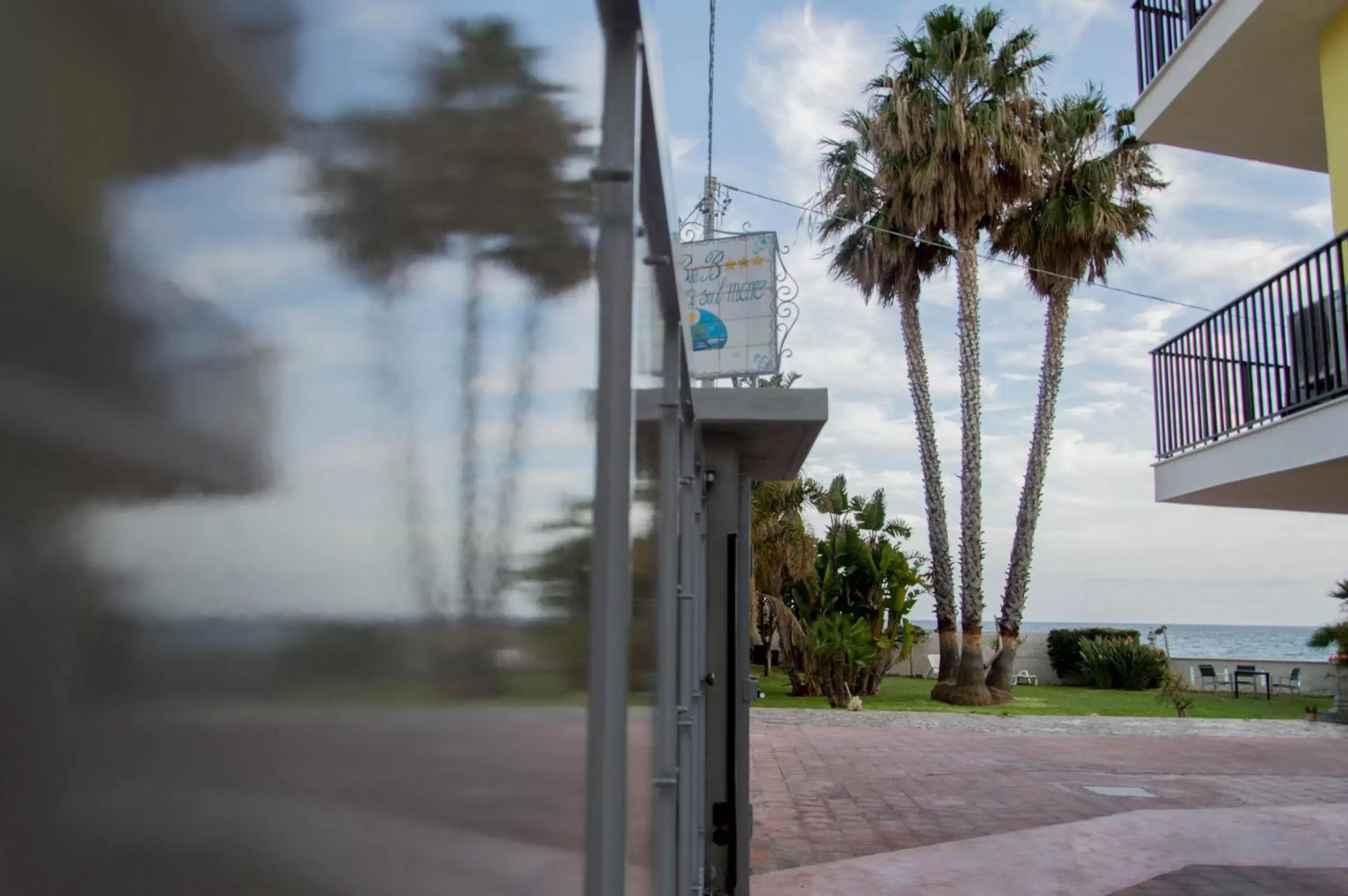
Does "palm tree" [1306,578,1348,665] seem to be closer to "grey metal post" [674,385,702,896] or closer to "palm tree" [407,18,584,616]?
"grey metal post" [674,385,702,896]

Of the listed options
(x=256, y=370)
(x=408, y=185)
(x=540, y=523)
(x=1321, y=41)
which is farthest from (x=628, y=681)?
(x=1321, y=41)

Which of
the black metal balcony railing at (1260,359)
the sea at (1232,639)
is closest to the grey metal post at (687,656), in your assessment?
the black metal balcony railing at (1260,359)

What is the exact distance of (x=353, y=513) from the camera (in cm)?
58

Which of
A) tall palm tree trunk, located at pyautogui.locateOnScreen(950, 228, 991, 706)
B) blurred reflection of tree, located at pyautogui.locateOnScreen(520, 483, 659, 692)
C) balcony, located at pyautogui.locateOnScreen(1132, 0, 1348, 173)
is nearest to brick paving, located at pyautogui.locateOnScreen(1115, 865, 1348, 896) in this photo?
balcony, located at pyautogui.locateOnScreen(1132, 0, 1348, 173)

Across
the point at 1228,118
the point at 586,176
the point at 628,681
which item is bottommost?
the point at 628,681

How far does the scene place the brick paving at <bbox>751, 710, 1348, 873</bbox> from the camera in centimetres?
909

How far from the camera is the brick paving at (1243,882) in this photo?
23.2 ft

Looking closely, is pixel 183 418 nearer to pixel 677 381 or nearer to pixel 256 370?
pixel 256 370

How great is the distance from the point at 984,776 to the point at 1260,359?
545 cm

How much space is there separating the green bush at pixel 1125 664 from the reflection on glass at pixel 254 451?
29074 mm

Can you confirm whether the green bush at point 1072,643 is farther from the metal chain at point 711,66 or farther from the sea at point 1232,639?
the sea at point 1232,639

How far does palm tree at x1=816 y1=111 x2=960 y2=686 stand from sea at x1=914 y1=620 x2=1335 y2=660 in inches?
1653

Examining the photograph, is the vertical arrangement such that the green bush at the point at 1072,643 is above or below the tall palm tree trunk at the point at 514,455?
below

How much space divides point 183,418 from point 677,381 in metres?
2.60
